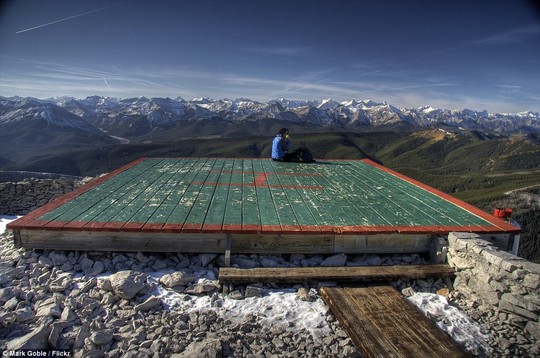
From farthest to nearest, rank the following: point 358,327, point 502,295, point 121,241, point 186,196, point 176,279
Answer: point 186,196 < point 121,241 < point 176,279 < point 502,295 < point 358,327

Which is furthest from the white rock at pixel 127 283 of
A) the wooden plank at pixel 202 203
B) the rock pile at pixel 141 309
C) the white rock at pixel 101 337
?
the wooden plank at pixel 202 203

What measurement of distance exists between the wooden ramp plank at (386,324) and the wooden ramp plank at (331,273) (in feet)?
1.00

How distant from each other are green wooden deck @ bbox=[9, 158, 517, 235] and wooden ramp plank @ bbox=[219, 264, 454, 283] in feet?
2.65

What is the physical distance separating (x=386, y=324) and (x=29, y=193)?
13634 millimetres

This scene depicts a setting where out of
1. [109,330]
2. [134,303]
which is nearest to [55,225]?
[134,303]

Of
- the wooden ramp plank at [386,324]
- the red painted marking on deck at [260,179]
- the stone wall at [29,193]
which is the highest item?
the red painted marking on deck at [260,179]

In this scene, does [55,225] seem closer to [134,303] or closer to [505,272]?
[134,303]

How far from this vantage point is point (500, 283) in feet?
18.5

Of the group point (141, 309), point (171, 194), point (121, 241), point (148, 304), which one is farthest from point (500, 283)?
point (171, 194)

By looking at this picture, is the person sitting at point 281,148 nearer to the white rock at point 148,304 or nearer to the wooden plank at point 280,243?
the wooden plank at point 280,243

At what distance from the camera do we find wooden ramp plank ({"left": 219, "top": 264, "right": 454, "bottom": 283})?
20.2 ft

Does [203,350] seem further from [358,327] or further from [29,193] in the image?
[29,193]

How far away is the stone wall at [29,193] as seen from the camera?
1182cm

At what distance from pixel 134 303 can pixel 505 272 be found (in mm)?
6151
